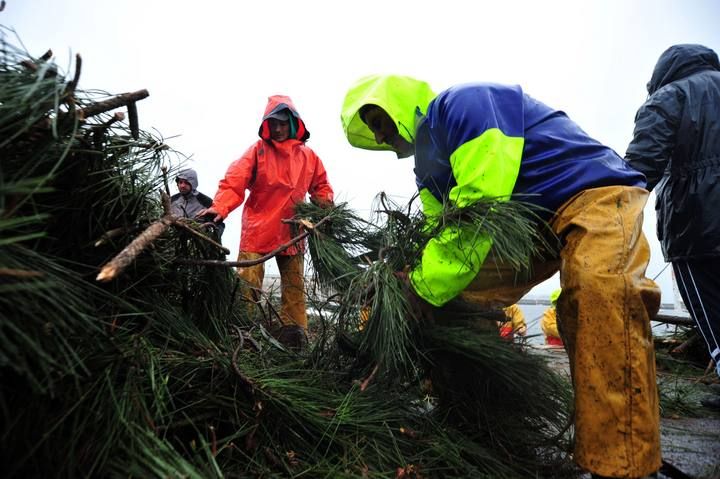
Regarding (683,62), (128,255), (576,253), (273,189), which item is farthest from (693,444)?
(273,189)

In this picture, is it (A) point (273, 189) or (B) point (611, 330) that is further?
(A) point (273, 189)

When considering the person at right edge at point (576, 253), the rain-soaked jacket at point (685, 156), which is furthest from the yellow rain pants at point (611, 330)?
the rain-soaked jacket at point (685, 156)

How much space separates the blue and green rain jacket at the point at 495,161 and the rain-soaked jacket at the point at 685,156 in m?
0.88

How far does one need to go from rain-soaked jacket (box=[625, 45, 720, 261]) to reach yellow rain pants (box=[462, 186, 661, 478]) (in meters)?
1.01

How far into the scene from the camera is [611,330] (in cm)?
135

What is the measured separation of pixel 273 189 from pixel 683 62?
293 cm

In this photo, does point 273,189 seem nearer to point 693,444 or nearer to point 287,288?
point 287,288

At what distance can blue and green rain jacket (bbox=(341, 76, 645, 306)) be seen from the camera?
4.91 ft

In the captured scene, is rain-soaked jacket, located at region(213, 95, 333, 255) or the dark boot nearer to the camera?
the dark boot

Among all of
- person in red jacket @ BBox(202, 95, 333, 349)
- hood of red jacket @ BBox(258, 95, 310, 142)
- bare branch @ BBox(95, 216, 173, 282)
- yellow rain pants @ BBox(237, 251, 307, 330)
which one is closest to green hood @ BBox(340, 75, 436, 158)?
bare branch @ BBox(95, 216, 173, 282)

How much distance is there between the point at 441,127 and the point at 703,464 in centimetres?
162

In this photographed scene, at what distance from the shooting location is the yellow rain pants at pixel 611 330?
1.29 metres

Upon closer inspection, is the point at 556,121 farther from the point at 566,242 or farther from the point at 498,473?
the point at 498,473

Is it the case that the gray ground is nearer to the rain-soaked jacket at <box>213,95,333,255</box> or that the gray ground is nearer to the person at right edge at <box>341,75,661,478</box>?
the person at right edge at <box>341,75,661,478</box>
